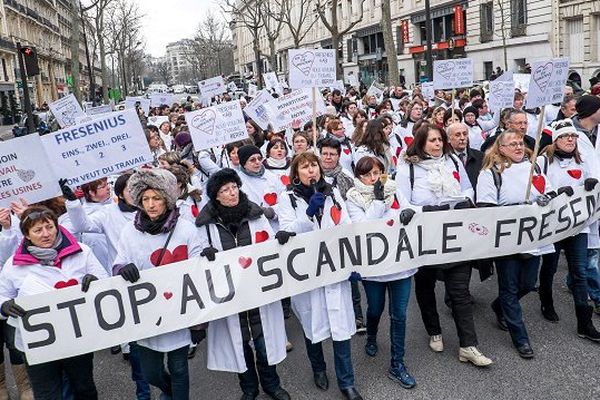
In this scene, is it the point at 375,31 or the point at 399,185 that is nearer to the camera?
the point at 399,185

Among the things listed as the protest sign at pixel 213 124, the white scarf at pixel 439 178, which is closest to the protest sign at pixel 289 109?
the protest sign at pixel 213 124

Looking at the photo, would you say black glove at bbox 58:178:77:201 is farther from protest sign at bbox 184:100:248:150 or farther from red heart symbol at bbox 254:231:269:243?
protest sign at bbox 184:100:248:150

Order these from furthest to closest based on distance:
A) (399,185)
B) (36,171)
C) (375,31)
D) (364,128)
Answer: (375,31)
(364,128)
(399,185)
(36,171)

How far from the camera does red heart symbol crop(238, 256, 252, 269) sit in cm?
395

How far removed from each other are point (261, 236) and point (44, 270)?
4.60 ft

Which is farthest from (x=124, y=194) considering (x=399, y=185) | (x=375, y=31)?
(x=375, y=31)

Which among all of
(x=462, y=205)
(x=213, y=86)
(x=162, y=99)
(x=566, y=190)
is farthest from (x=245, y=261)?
(x=162, y=99)

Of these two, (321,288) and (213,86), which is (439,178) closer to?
(321,288)

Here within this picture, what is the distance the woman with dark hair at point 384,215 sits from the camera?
14.0ft

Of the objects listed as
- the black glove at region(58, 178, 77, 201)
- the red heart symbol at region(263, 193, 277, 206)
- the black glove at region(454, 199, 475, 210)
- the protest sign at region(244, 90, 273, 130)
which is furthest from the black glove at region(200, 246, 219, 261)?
the protest sign at region(244, 90, 273, 130)

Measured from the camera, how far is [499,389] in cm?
412

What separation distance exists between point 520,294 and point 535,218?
643mm

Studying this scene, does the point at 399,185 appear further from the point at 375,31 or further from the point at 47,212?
the point at 375,31

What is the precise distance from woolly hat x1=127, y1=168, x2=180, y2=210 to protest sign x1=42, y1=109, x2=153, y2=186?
1.10 m
